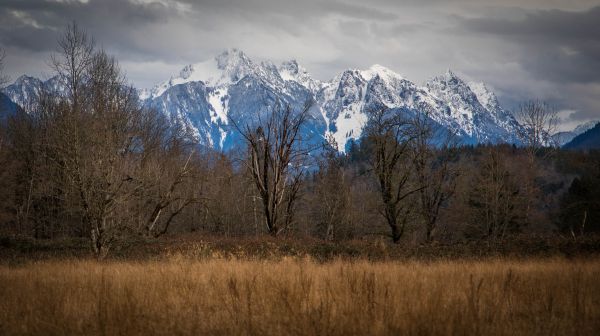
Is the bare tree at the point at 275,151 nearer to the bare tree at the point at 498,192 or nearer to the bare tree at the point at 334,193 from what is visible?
the bare tree at the point at 334,193

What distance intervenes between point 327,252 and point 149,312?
10938 mm

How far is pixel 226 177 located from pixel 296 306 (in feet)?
93.6

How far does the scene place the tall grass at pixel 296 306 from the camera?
499 cm

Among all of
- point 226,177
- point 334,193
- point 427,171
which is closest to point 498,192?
point 427,171

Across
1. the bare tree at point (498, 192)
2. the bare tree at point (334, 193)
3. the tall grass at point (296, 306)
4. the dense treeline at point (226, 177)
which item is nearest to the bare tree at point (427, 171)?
the dense treeline at point (226, 177)

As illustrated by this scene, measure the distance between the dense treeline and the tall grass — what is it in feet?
20.0

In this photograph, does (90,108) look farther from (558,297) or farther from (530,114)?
(530,114)

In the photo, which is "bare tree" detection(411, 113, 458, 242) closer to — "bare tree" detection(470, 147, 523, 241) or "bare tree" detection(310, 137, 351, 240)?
"bare tree" detection(470, 147, 523, 241)

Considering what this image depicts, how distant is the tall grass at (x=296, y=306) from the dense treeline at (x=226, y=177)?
20.0 ft

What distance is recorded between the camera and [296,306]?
19.6 feet

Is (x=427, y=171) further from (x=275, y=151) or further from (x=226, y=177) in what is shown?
(x=226, y=177)

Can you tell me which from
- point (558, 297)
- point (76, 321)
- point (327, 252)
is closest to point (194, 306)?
point (76, 321)

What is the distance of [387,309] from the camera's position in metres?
5.48

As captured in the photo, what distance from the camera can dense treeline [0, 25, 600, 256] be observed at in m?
14.0
